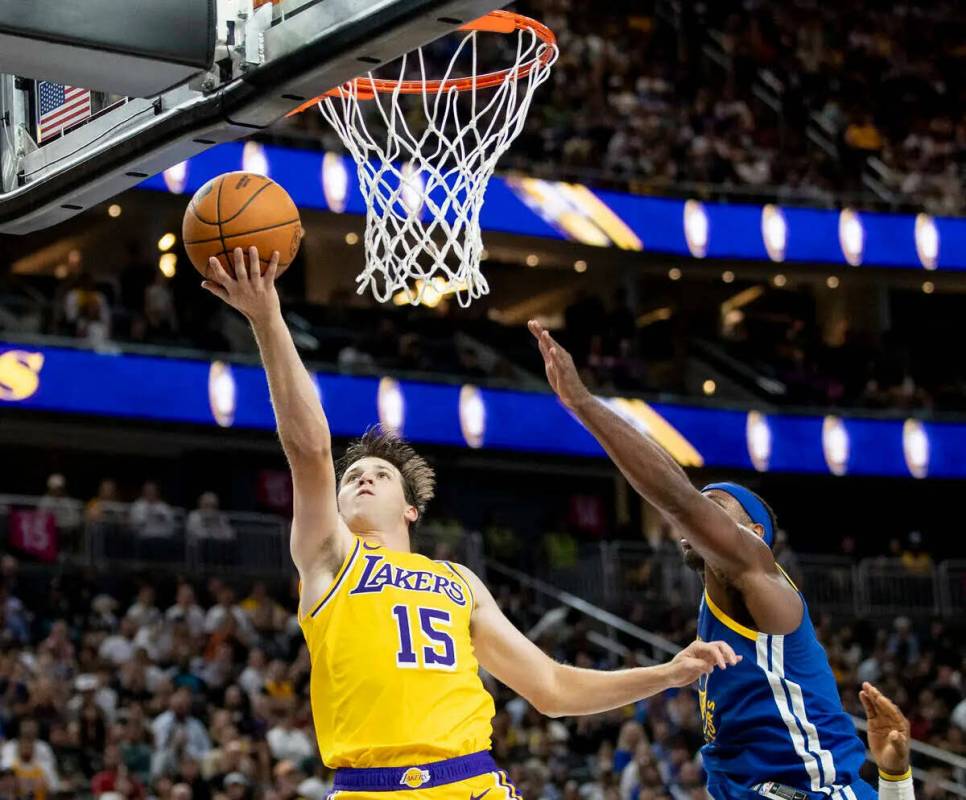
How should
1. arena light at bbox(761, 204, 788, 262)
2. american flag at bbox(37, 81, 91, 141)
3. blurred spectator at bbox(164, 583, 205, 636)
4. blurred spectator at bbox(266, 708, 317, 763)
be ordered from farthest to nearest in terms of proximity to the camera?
arena light at bbox(761, 204, 788, 262), blurred spectator at bbox(164, 583, 205, 636), blurred spectator at bbox(266, 708, 317, 763), american flag at bbox(37, 81, 91, 141)

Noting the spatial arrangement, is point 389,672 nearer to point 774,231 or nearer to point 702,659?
point 702,659

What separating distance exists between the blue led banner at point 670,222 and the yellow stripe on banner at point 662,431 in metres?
2.56

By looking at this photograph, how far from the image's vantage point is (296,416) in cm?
489

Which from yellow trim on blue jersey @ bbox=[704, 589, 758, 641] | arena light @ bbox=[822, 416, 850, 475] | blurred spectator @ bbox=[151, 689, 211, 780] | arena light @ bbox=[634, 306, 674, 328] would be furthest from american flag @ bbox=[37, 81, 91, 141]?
arena light @ bbox=[634, 306, 674, 328]

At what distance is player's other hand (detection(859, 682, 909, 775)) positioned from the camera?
5422mm

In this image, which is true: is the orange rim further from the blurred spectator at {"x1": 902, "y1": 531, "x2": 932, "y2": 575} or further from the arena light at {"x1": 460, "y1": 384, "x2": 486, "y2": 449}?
the blurred spectator at {"x1": 902, "y1": 531, "x2": 932, "y2": 575}

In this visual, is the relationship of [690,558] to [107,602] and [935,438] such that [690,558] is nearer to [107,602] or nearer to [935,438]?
[107,602]

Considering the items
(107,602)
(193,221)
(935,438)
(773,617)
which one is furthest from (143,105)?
(935,438)

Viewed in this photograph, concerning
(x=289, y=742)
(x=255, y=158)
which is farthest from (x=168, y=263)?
(x=289, y=742)

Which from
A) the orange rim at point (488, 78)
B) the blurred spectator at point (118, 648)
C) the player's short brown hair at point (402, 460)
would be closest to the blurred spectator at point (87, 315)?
the blurred spectator at point (118, 648)

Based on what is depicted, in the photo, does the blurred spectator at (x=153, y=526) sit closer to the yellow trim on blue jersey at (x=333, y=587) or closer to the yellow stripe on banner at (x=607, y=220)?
the yellow stripe on banner at (x=607, y=220)

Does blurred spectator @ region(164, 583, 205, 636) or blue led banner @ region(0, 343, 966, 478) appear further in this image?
blue led banner @ region(0, 343, 966, 478)

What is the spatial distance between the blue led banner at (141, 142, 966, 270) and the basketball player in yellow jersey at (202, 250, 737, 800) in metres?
16.8

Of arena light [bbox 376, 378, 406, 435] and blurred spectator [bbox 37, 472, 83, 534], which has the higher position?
arena light [bbox 376, 378, 406, 435]
